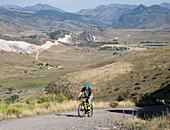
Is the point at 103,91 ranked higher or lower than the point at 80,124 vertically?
lower

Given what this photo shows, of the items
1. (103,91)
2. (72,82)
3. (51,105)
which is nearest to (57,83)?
(72,82)

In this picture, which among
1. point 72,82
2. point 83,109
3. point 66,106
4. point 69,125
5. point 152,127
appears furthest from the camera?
point 72,82

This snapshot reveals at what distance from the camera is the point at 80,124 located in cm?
1252

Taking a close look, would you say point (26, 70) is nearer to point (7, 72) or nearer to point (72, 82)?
point (7, 72)

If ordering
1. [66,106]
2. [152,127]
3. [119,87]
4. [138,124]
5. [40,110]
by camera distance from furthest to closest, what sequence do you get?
[119,87]
[66,106]
[40,110]
[138,124]
[152,127]

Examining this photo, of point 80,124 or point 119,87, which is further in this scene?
point 119,87

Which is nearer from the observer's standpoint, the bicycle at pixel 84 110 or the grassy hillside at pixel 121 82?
the bicycle at pixel 84 110

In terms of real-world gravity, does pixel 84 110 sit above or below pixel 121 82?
above

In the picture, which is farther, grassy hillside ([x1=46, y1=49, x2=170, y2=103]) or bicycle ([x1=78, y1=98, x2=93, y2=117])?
grassy hillside ([x1=46, y1=49, x2=170, y2=103])

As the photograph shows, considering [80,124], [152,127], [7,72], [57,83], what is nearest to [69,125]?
[80,124]

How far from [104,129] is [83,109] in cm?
414

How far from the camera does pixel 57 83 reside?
7212 centimetres

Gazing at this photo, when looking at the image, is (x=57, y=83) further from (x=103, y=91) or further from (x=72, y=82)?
(x=103, y=91)

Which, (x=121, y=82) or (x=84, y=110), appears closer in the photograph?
(x=84, y=110)
